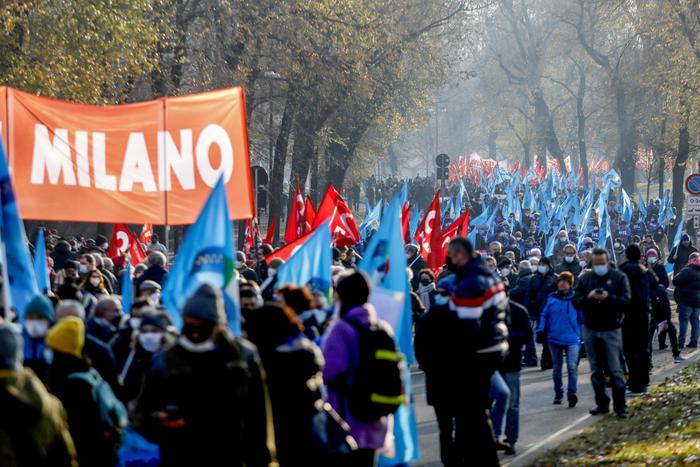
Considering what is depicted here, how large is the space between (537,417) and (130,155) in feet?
16.7

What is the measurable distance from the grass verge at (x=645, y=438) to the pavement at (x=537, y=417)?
22 cm

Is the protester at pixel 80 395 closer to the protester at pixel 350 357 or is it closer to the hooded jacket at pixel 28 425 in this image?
the hooded jacket at pixel 28 425

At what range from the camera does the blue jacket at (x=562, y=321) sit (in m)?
14.0

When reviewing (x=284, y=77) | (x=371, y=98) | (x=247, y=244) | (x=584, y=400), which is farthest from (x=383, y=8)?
(x=584, y=400)

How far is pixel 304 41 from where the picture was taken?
30.6 m

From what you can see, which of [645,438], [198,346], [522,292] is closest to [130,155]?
[645,438]

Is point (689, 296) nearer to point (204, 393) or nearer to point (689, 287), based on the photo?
point (689, 287)

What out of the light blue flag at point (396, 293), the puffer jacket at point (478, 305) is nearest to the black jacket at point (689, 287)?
the light blue flag at point (396, 293)

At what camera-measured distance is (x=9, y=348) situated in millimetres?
5500

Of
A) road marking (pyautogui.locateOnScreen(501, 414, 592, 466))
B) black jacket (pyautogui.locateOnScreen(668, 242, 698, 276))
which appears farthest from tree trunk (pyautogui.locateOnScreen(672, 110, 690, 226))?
road marking (pyautogui.locateOnScreen(501, 414, 592, 466))

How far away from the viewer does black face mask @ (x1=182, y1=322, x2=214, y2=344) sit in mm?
6031

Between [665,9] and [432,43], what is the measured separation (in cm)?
741

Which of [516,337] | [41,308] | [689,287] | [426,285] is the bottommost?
[516,337]

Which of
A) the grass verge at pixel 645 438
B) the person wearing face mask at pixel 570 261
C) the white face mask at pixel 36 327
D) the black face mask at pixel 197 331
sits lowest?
the grass verge at pixel 645 438
